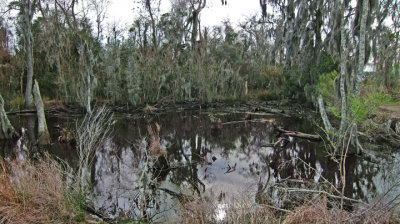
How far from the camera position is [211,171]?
7.00 m

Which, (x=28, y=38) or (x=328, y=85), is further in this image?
(x=28, y=38)

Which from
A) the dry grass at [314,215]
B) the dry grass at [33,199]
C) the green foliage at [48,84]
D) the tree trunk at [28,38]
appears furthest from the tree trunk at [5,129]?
the dry grass at [314,215]

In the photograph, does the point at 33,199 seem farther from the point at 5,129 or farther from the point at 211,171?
the point at 5,129

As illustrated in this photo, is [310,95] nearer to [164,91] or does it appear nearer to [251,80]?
[251,80]

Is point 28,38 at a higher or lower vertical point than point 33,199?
higher

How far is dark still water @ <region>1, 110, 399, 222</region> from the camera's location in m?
5.04

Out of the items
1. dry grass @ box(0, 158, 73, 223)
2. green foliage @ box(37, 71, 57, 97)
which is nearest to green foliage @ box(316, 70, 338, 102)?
dry grass @ box(0, 158, 73, 223)

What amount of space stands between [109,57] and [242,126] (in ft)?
38.6

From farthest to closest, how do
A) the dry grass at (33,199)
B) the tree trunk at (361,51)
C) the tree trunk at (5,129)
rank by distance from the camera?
the tree trunk at (5,129), the tree trunk at (361,51), the dry grass at (33,199)

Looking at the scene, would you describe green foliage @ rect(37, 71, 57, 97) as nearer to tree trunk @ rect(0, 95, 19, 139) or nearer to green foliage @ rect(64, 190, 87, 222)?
tree trunk @ rect(0, 95, 19, 139)

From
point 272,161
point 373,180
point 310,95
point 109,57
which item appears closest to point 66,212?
point 272,161

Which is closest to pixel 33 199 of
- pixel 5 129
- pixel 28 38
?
pixel 5 129

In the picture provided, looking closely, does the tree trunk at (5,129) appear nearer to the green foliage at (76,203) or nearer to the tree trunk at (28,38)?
the green foliage at (76,203)

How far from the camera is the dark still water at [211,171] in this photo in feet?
16.5
